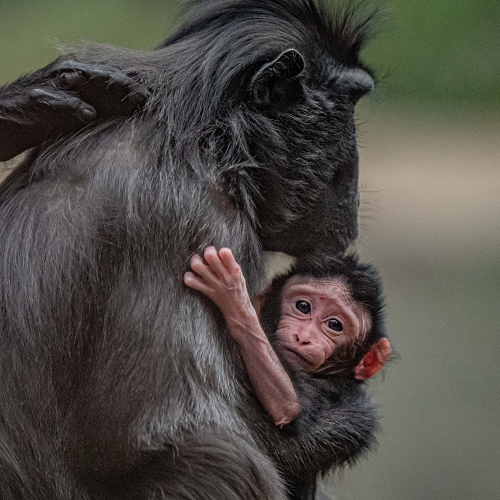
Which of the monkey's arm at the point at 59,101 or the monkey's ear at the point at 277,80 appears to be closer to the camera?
the monkey's arm at the point at 59,101

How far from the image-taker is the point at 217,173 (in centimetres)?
331

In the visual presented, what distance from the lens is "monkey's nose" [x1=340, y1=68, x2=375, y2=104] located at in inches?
150

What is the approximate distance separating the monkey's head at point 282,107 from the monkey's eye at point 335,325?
0.35m

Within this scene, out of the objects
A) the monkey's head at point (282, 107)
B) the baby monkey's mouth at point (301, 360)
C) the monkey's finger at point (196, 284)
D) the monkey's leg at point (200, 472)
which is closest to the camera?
the monkey's leg at point (200, 472)

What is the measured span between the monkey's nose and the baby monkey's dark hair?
77 centimetres

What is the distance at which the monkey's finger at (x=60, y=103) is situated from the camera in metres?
3.20

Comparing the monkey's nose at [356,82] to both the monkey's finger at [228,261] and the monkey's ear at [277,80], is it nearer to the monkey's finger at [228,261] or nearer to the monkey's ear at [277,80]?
the monkey's ear at [277,80]

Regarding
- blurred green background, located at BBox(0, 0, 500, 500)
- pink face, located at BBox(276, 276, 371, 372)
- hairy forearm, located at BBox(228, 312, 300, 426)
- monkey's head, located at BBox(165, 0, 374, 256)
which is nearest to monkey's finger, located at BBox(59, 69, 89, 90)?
monkey's head, located at BBox(165, 0, 374, 256)

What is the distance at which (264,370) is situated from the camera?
3.25 m

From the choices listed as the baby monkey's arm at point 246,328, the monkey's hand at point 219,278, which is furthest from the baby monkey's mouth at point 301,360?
the monkey's hand at point 219,278

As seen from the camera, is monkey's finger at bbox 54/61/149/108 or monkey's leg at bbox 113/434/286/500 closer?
monkey's leg at bbox 113/434/286/500

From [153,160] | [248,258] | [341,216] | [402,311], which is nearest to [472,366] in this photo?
[402,311]

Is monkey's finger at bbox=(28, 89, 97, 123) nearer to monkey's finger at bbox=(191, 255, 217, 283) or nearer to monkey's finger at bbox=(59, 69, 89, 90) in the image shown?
monkey's finger at bbox=(59, 69, 89, 90)

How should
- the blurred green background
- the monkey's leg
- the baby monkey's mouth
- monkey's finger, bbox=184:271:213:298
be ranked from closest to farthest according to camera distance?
the monkey's leg
monkey's finger, bbox=184:271:213:298
the baby monkey's mouth
the blurred green background
